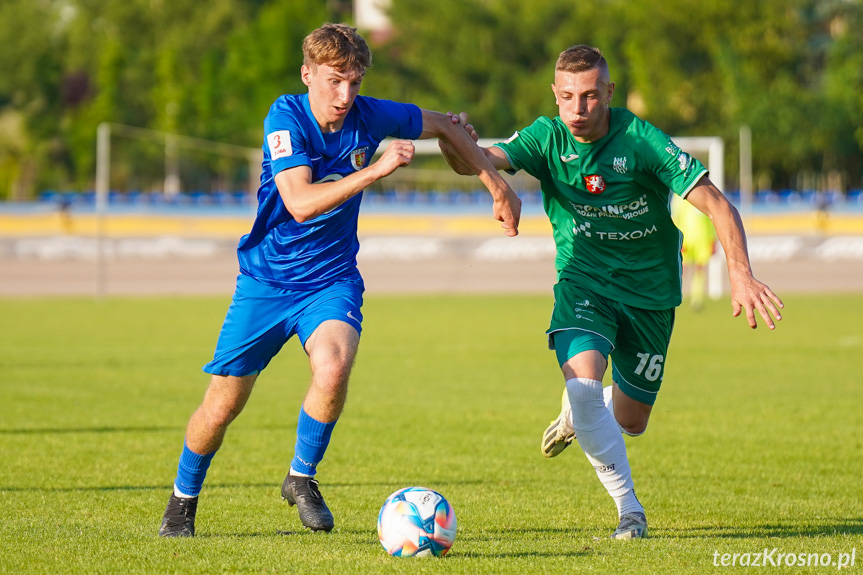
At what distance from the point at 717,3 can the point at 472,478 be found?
51.8m

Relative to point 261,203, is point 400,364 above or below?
below

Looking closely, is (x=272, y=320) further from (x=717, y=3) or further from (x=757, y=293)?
(x=717, y=3)

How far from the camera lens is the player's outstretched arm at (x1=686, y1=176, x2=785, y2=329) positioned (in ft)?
15.8

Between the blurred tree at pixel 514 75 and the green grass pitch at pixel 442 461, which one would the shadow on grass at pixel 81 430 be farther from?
the blurred tree at pixel 514 75

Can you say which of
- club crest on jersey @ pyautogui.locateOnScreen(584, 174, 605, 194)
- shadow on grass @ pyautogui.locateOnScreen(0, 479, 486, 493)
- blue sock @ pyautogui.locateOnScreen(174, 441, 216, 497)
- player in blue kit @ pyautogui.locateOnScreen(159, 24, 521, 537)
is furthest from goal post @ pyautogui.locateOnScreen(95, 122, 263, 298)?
club crest on jersey @ pyautogui.locateOnScreen(584, 174, 605, 194)

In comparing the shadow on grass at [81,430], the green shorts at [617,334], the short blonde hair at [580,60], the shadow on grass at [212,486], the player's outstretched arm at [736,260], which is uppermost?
the short blonde hair at [580,60]

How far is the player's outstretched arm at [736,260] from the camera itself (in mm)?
4828

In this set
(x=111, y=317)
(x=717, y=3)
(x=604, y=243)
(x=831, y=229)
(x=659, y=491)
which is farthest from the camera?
(x=717, y=3)

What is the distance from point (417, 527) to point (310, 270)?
133 centimetres

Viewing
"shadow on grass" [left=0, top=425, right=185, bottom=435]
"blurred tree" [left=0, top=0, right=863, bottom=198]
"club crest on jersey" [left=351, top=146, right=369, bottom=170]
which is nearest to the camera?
"club crest on jersey" [left=351, top=146, right=369, bottom=170]

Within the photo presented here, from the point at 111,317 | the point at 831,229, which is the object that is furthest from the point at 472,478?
the point at 831,229

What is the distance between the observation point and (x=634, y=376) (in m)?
5.93

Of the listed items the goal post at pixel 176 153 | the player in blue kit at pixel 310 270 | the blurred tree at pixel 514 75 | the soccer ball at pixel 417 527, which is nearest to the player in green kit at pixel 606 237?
the player in blue kit at pixel 310 270

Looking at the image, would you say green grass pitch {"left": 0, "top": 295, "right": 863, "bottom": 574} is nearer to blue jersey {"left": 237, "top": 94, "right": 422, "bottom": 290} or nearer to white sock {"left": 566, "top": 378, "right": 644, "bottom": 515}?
white sock {"left": 566, "top": 378, "right": 644, "bottom": 515}
